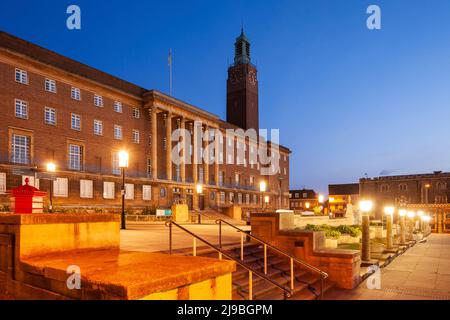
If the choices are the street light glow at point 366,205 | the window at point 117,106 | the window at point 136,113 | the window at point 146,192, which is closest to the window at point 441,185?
the window at point 146,192

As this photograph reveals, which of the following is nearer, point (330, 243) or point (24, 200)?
point (24, 200)

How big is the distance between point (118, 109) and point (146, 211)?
51.4ft

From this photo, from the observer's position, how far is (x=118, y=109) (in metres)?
49.9

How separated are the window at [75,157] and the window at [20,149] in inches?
206

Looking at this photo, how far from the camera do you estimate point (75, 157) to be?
43.4 meters

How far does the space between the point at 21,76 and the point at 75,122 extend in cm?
789

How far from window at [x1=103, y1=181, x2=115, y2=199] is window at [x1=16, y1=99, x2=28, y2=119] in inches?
475

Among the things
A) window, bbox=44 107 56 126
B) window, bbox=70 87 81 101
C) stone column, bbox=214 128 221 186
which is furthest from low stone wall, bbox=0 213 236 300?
stone column, bbox=214 128 221 186

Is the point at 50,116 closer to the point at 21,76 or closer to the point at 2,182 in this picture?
the point at 21,76

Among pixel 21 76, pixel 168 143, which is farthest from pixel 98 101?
pixel 168 143

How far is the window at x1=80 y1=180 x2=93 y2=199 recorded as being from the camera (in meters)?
42.2
